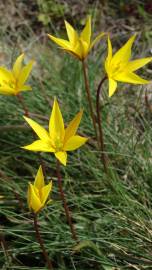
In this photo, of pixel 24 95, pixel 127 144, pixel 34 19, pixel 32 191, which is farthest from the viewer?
pixel 34 19

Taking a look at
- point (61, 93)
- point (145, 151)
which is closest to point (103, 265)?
point (145, 151)

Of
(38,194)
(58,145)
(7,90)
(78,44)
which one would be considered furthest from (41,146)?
(78,44)

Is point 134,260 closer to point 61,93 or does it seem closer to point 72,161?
point 72,161

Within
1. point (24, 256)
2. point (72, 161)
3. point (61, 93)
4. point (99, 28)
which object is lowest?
point (24, 256)

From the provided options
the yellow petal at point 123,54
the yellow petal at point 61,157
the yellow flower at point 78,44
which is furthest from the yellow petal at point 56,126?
the yellow petal at point 123,54

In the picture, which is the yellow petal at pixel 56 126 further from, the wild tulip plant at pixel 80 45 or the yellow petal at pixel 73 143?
the wild tulip plant at pixel 80 45

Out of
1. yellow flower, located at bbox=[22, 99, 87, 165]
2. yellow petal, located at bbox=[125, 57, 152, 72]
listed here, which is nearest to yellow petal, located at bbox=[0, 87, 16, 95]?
yellow flower, located at bbox=[22, 99, 87, 165]
